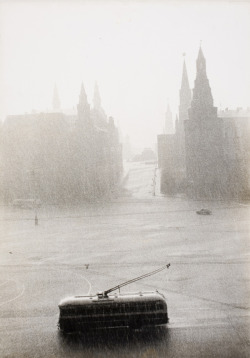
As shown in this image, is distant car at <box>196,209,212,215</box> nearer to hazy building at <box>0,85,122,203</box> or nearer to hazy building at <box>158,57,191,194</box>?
hazy building at <box>0,85,122,203</box>

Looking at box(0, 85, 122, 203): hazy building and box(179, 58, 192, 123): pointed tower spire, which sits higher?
box(179, 58, 192, 123): pointed tower spire

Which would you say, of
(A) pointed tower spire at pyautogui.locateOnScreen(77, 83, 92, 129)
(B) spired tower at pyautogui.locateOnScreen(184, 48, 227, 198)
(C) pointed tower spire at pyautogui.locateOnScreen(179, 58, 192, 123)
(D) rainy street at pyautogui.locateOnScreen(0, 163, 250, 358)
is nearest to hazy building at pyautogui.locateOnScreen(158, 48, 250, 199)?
(B) spired tower at pyautogui.locateOnScreen(184, 48, 227, 198)

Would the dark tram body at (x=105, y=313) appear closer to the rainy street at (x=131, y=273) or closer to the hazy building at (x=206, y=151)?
the rainy street at (x=131, y=273)

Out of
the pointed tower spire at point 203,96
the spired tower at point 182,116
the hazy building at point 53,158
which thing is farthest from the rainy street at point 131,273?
the spired tower at point 182,116

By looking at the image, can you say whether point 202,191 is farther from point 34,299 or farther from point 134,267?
point 34,299

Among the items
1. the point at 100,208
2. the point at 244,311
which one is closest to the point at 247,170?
the point at 100,208
